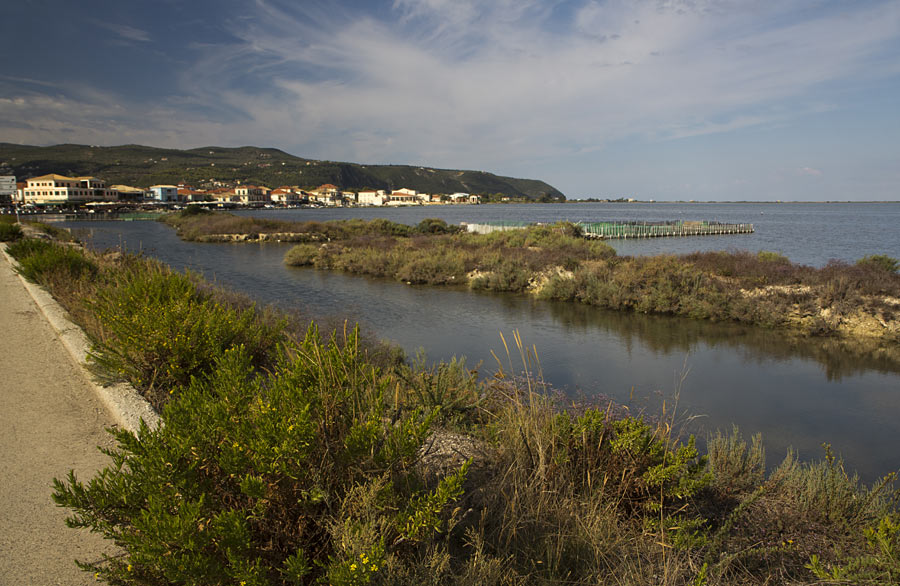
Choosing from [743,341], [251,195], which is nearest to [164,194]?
[251,195]

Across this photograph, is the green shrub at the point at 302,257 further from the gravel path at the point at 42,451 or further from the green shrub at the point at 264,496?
the green shrub at the point at 264,496

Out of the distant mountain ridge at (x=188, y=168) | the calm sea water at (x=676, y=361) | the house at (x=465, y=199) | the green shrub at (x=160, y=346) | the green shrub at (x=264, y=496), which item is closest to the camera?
the green shrub at (x=264, y=496)

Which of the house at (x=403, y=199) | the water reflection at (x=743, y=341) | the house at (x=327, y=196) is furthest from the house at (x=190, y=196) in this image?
the water reflection at (x=743, y=341)

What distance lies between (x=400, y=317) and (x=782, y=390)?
29.2 ft

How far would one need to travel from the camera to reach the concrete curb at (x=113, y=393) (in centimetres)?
414

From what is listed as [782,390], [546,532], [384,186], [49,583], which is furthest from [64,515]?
[384,186]

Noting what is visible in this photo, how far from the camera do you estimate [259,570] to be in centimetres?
187

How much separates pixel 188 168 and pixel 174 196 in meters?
48.2

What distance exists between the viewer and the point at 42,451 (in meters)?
3.80

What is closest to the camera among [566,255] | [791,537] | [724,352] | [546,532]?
[546,532]

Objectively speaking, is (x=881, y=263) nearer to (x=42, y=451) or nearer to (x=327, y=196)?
(x=42, y=451)

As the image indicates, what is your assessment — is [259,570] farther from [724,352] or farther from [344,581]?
[724,352]

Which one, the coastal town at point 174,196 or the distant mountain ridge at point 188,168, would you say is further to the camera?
the distant mountain ridge at point 188,168

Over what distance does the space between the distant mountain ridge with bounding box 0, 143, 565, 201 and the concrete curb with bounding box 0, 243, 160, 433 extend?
119657mm
